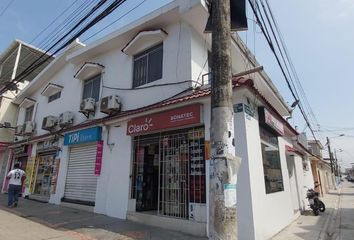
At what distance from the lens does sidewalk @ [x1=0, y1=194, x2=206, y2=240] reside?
20.2 feet

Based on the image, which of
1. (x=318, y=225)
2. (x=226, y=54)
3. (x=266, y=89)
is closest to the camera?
(x=226, y=54)

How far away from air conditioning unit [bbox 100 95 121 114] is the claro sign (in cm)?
140

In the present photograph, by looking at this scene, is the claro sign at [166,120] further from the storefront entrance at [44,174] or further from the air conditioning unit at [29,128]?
the air conditioning unit at [29,128]

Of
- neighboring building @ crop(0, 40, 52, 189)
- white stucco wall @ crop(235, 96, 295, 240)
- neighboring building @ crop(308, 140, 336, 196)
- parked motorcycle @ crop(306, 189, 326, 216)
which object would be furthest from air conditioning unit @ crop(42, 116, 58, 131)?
neighboring building @ crop(308, 140, 336, 196)

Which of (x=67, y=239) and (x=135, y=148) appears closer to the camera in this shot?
(x=67, y=239)

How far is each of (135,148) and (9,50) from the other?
48.8 ft

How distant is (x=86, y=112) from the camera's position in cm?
1124

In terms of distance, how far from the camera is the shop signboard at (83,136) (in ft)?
32.9

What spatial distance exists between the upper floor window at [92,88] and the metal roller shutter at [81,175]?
2.51 meters

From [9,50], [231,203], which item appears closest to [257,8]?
[231,203]

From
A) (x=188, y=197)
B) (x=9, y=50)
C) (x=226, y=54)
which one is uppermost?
(x=9, y=50)

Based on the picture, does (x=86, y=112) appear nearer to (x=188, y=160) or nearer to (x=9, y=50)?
(x=188, y=160)

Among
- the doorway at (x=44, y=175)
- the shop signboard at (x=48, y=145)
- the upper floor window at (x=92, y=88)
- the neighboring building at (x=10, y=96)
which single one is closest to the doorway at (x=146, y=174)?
the upper floor window at (x=92, y=88)

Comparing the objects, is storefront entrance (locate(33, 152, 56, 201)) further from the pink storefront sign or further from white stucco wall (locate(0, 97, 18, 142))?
white stucco wall (locate(0, 97, 18, 142))
